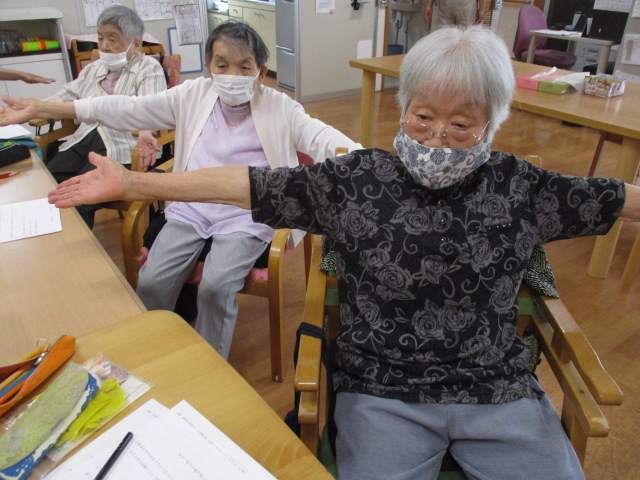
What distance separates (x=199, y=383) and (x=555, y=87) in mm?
2497

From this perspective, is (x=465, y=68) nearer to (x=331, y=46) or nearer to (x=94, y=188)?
(x=94, y=188)

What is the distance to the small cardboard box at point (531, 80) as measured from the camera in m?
2.72

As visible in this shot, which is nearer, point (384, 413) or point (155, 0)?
point (384, 413)

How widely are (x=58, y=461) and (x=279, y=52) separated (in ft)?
18.3

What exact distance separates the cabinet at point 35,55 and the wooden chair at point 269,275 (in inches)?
112

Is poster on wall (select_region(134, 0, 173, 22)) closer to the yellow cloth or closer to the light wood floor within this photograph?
the light wood floor

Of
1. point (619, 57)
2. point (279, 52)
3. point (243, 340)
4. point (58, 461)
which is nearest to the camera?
point (58, 461)

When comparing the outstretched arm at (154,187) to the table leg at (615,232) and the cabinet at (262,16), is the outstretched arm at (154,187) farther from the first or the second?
the cabinet at (262,16)

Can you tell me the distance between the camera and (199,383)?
833 millimetres

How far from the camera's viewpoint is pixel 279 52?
226 inches

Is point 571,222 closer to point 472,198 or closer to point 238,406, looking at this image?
point 472,198

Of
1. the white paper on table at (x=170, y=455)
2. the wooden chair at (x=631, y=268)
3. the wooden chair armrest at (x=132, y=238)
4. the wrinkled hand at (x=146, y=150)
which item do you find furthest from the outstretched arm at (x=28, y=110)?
the wooden chair at (x=631, y=268)

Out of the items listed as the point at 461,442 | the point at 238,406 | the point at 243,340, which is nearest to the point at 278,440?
the point at 238,406

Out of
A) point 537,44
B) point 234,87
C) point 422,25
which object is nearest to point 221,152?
point 234,87
